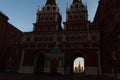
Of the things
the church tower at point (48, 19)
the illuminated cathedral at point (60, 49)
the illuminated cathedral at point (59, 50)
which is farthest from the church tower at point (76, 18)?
the illuminated cathedral at point (59, 50)

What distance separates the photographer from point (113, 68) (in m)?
24.5

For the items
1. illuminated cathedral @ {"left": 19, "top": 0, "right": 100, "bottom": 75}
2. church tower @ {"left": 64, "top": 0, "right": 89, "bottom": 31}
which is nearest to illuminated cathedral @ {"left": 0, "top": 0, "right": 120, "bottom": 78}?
illuminated cathedral @ {"left": 19, "top": 0, "right": 100, "bottom": 75}

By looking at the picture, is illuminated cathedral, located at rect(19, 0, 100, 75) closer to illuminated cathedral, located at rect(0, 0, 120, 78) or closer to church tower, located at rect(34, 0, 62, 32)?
illuminated cathedral, located at rect(0, 0, 120, 78)

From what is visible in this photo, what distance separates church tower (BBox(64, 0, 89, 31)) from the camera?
4741cm

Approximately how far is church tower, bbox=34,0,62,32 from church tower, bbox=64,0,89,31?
370 centimetres

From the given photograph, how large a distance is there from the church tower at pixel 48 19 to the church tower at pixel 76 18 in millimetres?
3696

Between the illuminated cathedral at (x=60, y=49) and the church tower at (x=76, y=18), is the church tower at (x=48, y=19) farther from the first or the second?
the illuminated cathedral at (x=60, y=49)

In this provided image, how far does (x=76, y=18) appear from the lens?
48531mm

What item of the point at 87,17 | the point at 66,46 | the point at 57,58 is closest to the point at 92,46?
the point at 66,46

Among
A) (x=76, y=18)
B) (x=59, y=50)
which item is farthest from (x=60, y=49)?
(x=76, y=18)

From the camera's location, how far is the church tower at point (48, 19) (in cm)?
4894

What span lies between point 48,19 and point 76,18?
9.70 meters

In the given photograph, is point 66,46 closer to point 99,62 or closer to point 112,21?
point 99,62

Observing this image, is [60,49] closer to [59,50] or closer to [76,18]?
[59,50]
